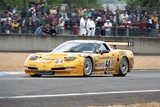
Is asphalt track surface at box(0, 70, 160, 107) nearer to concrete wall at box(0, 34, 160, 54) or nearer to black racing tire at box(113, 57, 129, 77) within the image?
black racing tire at box(113, 57, 129, 77)

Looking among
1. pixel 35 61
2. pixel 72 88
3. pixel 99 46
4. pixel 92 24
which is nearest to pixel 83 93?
pixel 72 88

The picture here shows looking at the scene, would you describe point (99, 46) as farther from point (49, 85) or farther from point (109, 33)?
point (109, 33)

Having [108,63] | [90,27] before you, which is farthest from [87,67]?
[90,27]

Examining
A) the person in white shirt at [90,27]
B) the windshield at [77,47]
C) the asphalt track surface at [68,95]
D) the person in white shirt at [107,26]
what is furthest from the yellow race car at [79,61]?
the person in white shirt at [107,26]

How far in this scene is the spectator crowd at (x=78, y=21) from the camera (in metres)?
34.6

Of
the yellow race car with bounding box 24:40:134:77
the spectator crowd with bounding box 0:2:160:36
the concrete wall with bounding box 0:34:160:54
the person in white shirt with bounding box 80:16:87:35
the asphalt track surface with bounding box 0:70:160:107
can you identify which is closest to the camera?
the asphalt track surface with bounding box 0:70:160:107

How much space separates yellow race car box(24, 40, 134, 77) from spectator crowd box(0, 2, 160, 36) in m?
13.2

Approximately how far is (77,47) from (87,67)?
1.07 m

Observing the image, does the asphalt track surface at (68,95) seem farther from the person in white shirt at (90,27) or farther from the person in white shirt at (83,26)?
the person in white shirt at (90,27)

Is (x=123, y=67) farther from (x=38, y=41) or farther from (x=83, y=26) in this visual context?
(x=38, y=41)

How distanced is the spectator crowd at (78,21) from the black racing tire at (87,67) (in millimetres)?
14641

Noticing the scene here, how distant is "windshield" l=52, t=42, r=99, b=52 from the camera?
65.5 ft

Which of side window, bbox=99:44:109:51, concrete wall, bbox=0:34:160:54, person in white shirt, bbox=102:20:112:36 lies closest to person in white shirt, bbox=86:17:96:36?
concrete wall, bbox=0:34:160:54

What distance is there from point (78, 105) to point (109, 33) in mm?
26000
